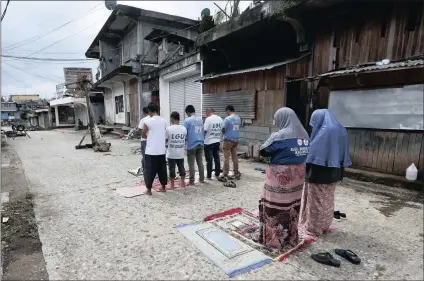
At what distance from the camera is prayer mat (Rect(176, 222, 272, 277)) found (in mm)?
2691

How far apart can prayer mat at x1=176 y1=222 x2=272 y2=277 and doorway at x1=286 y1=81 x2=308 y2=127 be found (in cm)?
507

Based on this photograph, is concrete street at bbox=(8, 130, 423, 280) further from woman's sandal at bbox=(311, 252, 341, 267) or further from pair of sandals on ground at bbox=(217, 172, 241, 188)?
pair of sandals on ground at bbox=(217, 172, 241, 188)

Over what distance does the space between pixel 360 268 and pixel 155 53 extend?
16.7 m

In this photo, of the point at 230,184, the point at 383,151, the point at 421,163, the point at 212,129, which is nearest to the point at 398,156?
the point at 383,151

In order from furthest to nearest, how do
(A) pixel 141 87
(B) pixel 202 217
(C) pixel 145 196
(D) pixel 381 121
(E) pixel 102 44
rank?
1. (E) pixel 102 44
2. (A) pixel 141 87
3. (D) pixel 381 121
4. (C) pixel 145 196
5. (B) pixel 202 217

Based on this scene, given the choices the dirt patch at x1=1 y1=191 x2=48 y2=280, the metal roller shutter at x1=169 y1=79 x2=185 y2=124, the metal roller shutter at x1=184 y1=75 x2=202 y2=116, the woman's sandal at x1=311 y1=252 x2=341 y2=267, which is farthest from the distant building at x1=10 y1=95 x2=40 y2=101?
the woman's sandal at x1=311 y1=252 x2=341 y2=267

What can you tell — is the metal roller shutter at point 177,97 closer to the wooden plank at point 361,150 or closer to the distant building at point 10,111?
the wooden plank at point 361,150

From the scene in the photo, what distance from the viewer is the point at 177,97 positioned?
12.8 m

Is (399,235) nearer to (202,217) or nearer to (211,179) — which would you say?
(202,217)

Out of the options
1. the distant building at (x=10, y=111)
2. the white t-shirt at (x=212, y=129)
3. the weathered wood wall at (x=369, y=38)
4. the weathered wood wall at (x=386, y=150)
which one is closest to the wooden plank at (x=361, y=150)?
the weathered wood wall at (x=386, y=150)

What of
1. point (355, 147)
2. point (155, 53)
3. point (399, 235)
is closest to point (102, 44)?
point (155, 53)

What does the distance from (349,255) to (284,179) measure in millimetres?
1090

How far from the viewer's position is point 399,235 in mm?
3414

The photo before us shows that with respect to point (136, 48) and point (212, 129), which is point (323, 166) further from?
point (136, 48)
